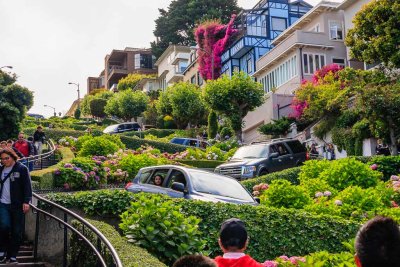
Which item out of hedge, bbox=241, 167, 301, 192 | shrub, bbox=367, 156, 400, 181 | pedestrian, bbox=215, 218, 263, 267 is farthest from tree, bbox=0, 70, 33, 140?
pedestrian, bbox=215, 218, 263, 267

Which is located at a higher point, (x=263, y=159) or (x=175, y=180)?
(x=263, y=159)

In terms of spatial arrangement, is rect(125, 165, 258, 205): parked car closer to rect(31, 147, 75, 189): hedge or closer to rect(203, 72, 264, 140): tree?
rect(31, 147, 75, 189): hedge

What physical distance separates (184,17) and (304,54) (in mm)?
42595

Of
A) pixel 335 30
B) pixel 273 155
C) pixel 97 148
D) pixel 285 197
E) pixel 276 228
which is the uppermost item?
pixel 335 30

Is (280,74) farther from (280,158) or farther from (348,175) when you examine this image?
(348,175)

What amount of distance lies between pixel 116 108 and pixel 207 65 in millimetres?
16851

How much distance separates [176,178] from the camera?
1291 cm

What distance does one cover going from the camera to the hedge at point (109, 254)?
283 inches

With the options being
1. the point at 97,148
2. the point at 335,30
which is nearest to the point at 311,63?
the point at 335,30

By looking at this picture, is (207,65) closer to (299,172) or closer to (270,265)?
(299,172)

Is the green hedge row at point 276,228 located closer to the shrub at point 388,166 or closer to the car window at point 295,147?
the shrub at point 388,166

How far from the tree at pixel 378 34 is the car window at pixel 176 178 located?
62.3 feet

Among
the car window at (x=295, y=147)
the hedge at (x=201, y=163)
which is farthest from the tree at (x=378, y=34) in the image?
the hedge at (x=201, y=163)

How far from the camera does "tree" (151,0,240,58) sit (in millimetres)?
81725
